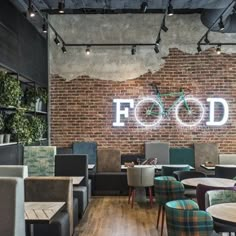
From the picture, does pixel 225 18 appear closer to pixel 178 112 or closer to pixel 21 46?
pixel 178 112

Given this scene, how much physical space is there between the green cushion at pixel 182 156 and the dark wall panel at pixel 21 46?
362cm

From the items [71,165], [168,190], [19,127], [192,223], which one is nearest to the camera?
[192,223]

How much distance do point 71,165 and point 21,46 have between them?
2484 millimetres

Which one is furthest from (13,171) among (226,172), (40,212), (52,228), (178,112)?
(178,112)

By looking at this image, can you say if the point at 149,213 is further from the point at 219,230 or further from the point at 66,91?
the point at 66,91

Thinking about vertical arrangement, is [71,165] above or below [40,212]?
above

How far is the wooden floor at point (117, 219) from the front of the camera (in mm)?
5411

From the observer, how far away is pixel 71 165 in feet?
22.1

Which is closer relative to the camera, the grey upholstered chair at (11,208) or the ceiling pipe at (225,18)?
the grey upholstered chair at (11,208)

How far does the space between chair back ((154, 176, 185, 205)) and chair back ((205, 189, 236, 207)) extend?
0.95 metres

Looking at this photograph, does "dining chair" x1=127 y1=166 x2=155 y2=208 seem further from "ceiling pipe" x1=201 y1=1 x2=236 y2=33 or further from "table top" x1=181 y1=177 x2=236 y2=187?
"ceiling pipe" x1=201 y1=1 x2=236 y2=33

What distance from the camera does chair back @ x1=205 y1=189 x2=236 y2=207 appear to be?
157 inches

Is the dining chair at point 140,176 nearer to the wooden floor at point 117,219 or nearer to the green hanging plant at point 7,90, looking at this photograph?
the wooden floor at point 117,219

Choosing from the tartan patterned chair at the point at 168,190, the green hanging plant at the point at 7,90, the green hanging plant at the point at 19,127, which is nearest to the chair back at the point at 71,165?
the green hanging plant at the point at 19,127
